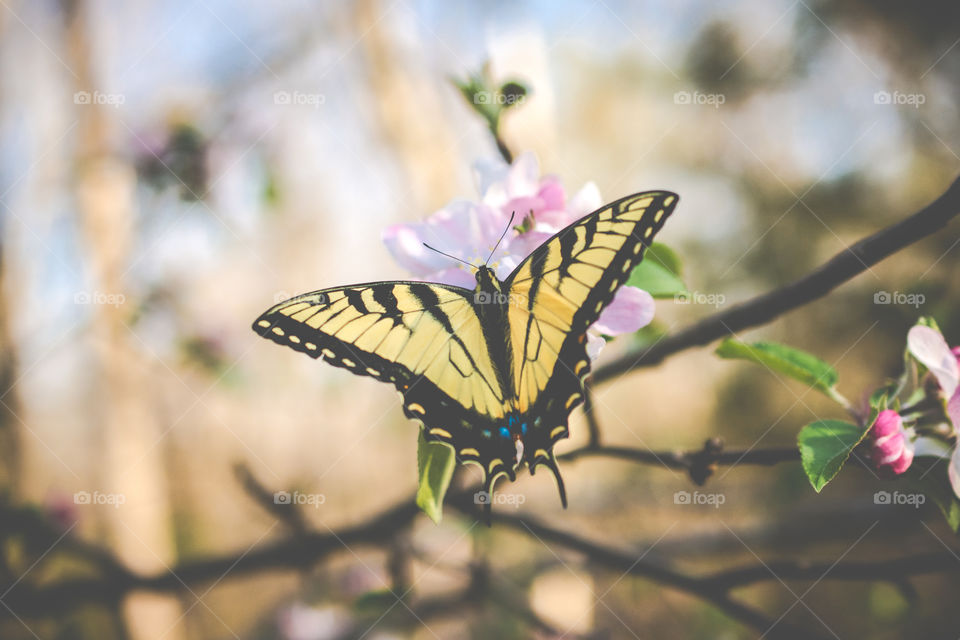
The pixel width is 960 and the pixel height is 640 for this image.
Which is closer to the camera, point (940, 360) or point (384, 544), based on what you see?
point (940, 360)

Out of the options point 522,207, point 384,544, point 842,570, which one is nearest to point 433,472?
point 522,207

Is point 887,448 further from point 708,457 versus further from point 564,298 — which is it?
point 564,298

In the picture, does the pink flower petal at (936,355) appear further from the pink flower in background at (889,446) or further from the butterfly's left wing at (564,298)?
the butterfly's left wing at (564,298)

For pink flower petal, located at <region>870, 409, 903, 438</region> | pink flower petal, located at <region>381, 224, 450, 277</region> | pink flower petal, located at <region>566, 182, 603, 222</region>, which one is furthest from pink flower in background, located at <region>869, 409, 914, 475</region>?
pink flower petal, located at <region>381, 224, 450, 277</region>

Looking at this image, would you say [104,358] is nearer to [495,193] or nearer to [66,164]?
[66,164]

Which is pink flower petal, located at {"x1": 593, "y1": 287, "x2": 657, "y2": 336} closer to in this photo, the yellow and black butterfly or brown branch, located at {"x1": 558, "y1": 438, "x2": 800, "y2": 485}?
the yellow and black butterfly

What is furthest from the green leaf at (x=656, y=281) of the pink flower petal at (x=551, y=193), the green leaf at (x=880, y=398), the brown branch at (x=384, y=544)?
the brown branch at (x=384, y=544)
